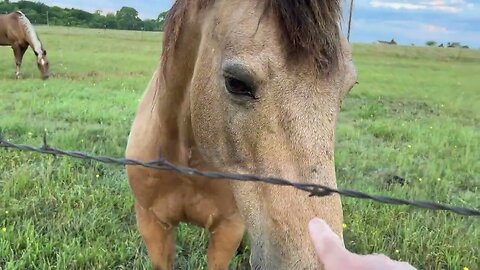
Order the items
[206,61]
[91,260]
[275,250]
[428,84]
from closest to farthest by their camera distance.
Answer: [275,250]
[206,61]
[91,260]
[428,84]

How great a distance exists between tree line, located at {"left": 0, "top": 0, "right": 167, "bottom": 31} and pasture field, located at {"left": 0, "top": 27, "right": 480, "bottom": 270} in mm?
15935

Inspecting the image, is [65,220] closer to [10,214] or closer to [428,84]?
[10,214]

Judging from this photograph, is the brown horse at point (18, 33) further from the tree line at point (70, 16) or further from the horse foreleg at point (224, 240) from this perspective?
the horse foreleg at point (224, 240)

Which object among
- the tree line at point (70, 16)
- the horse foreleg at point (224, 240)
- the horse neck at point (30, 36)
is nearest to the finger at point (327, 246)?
the horse foreleg at point (224, 240)

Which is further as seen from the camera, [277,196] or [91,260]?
[91,260]

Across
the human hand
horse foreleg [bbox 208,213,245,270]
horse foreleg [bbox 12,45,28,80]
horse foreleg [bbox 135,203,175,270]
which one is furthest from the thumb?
horse foreleg [bbox 12,45,28,80]

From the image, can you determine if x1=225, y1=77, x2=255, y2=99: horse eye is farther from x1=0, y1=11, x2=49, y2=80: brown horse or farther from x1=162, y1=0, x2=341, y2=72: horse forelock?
x1=0, y1=11, x2=49, y2=80: brown horse

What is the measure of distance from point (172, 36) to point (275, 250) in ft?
3.41

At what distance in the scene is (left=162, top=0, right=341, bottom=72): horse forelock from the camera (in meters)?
1.69

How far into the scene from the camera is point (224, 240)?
2873 millimetres

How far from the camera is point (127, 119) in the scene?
23.9 ft

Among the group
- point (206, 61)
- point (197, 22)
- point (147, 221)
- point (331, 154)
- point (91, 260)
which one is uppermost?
point (197, 22)

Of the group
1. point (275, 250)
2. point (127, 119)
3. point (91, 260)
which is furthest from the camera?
point (127, 119)

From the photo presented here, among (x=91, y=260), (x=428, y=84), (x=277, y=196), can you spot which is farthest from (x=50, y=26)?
→ (x=277, y=196)
